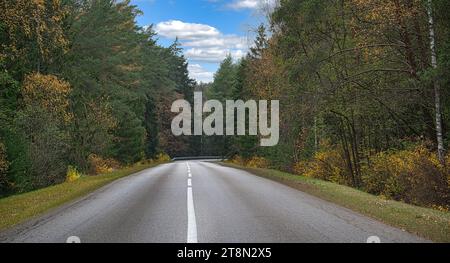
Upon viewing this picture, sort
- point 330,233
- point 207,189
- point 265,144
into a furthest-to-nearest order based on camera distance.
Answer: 1. point 265,144
2. point 207,189
3. point 330,233

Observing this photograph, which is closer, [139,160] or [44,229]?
[44,229]

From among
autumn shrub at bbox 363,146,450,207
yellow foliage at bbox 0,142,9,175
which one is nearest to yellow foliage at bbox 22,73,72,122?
yellow foliage at bbox 0,142,9,175

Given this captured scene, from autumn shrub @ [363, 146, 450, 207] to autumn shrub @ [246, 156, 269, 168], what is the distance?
69.6ft

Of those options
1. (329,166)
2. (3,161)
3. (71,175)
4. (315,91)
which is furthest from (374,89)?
(71,175)

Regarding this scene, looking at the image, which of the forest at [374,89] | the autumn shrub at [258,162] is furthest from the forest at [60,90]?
the autumn shrub at [258,162]

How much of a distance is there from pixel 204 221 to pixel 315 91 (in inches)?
471

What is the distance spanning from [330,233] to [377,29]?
11.2 m

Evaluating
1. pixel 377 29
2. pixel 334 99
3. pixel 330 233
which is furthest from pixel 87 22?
pixel 330 233

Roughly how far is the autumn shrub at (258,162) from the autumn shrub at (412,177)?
69.6 feet

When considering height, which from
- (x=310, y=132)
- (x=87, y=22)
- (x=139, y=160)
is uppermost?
(x=87, y=22)

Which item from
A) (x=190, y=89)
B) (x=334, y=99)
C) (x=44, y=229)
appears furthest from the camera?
(x=190, y=89)

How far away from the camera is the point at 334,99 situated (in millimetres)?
20734

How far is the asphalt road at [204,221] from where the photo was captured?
8.22 meters

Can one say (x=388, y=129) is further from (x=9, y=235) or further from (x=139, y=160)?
(x=139, y=160)
